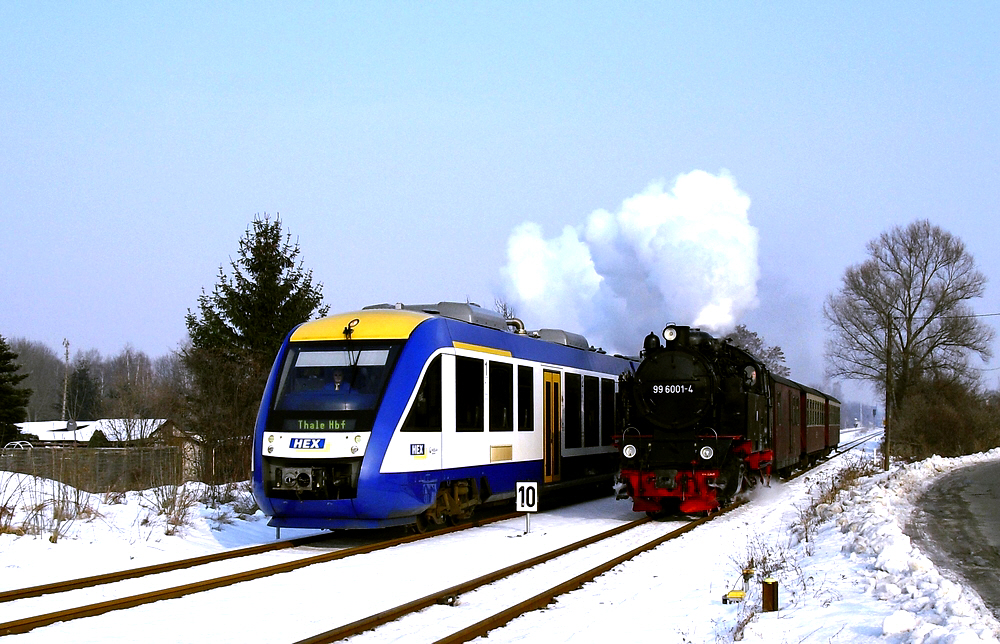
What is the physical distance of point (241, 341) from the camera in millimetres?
23109

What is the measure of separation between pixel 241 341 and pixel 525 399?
30.8ft

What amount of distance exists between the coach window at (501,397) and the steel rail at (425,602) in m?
3.21

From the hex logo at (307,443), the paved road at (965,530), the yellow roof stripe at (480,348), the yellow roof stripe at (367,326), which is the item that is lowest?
the paved road at (965,530)

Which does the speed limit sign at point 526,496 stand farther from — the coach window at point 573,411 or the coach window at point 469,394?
the coach window at point 573,411

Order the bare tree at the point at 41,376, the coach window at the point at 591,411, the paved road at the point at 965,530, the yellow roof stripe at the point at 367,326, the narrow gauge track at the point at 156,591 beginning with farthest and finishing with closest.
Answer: the bare tree at the point at 41,376, the coach window at the point at 591,411, the yellow roof stripe at the point at 367,326, the paved road at the point at 965,530, the narrow gauge track at the point at 156,591

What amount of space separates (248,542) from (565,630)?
7.02 meters

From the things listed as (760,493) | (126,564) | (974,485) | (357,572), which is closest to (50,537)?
(126,564)

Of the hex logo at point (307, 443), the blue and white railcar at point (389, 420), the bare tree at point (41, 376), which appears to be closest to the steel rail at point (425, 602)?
the blue and white railcar at point (389, 420)

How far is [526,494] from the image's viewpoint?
14398mm

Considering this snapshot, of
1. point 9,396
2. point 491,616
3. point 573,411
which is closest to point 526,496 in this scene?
point 573,411

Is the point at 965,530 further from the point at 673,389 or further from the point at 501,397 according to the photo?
the point at 501,397

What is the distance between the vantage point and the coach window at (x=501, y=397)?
50.5 feet

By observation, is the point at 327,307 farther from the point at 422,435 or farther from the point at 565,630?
the point at 565,630

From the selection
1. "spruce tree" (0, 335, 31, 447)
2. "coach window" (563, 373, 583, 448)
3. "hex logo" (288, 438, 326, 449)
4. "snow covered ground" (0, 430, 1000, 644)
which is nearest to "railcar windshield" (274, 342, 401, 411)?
"hex logo" (288, 438, 326, 449)
